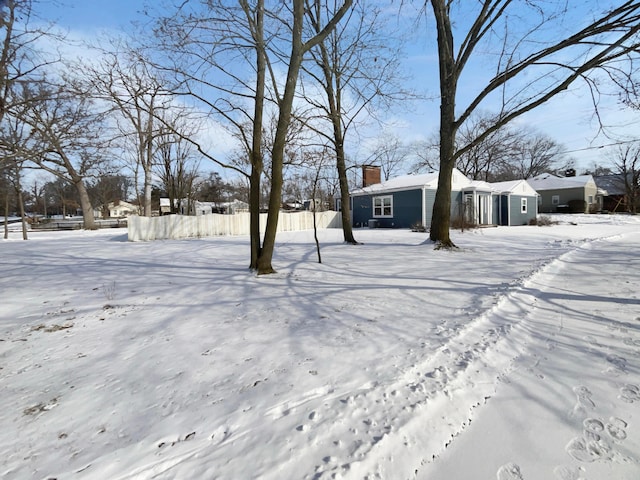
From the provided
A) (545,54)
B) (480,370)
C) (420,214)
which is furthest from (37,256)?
(420,214)

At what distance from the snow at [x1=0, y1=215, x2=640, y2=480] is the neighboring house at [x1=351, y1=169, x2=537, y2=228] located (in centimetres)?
1471

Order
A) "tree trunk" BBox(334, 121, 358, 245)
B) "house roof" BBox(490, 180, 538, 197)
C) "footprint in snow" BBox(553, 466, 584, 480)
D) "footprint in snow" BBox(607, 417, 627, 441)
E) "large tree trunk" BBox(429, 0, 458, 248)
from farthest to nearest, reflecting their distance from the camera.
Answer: "house roof" BBox(490, 180, 538, 197) → "tree trunk" BBox(334, 121, 358, 245) → "large tree trunk" BBox(429, 0, 458, 248) → "footprint in snow" BBox(607, 417, 627, 441) → "footprint in snow" BBox(553, 466, 584, 480)

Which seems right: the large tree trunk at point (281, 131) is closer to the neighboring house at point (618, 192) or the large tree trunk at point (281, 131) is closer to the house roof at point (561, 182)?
the house roof at point (561, 182)

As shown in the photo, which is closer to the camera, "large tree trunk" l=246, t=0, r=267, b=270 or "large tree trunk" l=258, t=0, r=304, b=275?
"large tree trunk" l=258, t=0, r=304, b=275

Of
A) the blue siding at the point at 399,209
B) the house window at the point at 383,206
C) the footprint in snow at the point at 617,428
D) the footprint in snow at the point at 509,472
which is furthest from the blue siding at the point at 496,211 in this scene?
the footprint in snow at the point at 509,472

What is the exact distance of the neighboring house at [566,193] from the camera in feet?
120

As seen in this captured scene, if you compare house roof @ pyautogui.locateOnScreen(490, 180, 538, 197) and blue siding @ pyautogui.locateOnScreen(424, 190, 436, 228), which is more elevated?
house roof @ pyautogui.locateOnScreen(490, 180, 538, 197)

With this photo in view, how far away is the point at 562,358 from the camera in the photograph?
106 inches

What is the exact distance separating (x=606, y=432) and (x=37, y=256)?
1238 cm

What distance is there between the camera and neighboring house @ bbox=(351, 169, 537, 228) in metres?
19.2

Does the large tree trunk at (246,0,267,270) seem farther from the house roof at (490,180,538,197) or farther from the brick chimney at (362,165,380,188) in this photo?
the house roof at (490,180,538,197)

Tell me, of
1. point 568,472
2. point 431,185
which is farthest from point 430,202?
point 568,472

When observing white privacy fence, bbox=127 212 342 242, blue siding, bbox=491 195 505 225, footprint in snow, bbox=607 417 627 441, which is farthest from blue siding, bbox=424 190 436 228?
footprint in snow, bbox=607 417 627 441

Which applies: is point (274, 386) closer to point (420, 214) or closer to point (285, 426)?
point (285, 426)
